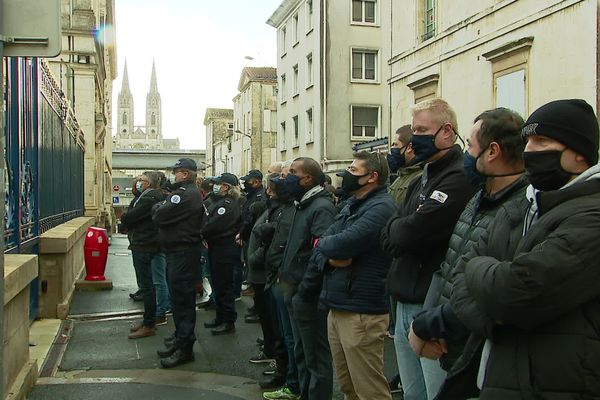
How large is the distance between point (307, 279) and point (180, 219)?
8.72 ft

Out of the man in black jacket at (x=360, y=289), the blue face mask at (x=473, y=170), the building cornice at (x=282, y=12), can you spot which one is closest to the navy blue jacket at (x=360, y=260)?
the man in black jacket at (x=360, y=289)

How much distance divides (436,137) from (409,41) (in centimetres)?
1548

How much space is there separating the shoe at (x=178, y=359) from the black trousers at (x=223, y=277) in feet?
4.86

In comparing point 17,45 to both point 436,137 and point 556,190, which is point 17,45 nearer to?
point 436,137

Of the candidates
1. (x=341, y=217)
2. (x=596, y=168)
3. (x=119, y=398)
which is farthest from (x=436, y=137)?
(x=119, y=398)

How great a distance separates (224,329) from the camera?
8477mm

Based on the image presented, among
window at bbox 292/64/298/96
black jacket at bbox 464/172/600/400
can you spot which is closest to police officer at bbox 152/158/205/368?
black jacket at bbox 464/172/600/400

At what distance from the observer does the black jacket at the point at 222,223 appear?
8.70m

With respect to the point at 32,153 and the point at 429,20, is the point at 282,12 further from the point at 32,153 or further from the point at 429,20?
the point at 32,153

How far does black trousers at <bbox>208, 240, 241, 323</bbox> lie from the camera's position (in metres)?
8.59

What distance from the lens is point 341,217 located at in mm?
4793

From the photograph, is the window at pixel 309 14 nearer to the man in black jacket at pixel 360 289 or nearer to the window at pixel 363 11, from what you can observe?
the window at pixel 363 11

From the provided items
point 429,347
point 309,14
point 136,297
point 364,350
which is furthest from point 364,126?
point 429,347

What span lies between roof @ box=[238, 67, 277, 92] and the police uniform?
43.8 m
